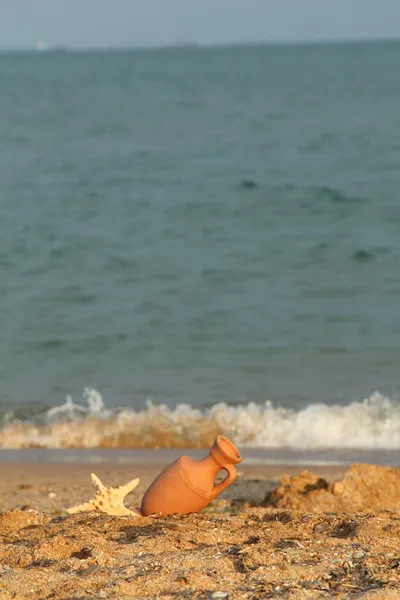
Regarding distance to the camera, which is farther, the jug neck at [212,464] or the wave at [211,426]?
the wave at [211,426]

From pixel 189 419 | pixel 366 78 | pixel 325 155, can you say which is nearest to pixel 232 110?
pixel 325 155

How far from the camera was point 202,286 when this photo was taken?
1336 centimetres

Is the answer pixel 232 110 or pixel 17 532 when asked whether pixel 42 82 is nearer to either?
pixel 232 110

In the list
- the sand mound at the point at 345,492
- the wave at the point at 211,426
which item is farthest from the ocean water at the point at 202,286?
the sand mound at the point at 345,492

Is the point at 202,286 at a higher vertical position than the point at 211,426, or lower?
higher

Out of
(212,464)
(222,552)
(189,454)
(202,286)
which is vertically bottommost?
(222,552)

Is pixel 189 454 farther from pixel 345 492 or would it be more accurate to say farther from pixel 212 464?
pixel 212 464

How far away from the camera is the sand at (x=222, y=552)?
400cm

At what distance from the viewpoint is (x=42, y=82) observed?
185 feet

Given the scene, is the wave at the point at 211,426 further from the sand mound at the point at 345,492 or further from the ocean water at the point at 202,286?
the sand mound at the point at 345,492

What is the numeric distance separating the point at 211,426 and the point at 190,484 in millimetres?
3400

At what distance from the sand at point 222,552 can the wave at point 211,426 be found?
218cm

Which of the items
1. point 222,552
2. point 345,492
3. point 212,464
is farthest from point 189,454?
point 222,552

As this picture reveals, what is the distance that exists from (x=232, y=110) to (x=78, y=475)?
29.2 metres
